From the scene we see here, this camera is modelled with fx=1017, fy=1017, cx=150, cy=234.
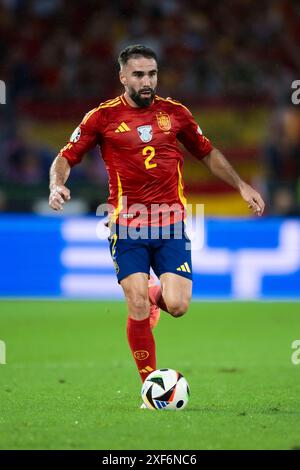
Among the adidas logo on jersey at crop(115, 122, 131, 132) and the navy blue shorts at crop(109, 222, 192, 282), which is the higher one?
the adidas logo on jersey at crop(115, 122, 131, 132)

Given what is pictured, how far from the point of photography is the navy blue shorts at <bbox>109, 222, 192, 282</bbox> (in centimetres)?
662

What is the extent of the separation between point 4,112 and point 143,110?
9364 millimetres

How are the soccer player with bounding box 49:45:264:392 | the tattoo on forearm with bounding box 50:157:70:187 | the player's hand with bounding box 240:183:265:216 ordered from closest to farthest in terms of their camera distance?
1. the tattoo on forearm with bounding box 50:157:70:187
2. the soccer player with bounding box 49:45:264:392
3. the player's hand with bounding box 240:183:265:216

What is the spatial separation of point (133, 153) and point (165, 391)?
162 centimetres

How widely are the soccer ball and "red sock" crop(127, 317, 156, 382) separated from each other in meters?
0.34

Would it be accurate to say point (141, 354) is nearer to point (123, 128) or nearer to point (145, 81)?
point (123, 128)

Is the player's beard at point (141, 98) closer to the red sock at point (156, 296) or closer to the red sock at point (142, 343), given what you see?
the red sock at point (156, 296)

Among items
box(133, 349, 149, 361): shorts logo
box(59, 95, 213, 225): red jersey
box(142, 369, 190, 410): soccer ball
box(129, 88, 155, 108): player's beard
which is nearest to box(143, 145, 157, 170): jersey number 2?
box(59, 95, 213, 225): red jersey

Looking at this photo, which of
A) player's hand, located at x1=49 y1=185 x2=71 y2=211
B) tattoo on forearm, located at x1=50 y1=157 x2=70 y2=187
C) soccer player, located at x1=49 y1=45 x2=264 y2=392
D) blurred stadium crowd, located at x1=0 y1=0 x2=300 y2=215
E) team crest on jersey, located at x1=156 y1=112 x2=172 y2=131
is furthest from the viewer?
blurred stadium crowd, located at x1=0 y1=0 x2=300 y2=215

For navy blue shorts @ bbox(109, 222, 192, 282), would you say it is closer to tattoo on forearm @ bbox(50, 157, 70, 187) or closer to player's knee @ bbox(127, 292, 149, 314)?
player's knee @ bbox(127, 292, 149, 314)

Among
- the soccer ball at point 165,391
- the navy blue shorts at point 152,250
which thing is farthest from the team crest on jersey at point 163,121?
the soccer ball at point 165,391

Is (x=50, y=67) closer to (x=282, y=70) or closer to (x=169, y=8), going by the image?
(x=169, y=8)

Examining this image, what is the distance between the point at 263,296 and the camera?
13469 millimetres
